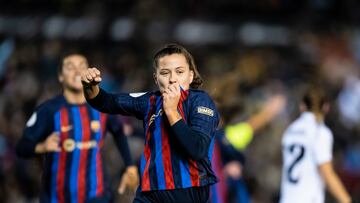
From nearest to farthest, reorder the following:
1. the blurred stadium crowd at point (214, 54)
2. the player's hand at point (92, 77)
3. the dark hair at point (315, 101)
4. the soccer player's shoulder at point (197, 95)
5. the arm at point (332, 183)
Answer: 1. the player's hand at point (92, 77)
2. the soccer player's shoulder at point (197, 95)
3. the arm at point (332, 183)
4. the dark hair at point (315, 101)
5. the blurred stadium crowd at point (214, 54)

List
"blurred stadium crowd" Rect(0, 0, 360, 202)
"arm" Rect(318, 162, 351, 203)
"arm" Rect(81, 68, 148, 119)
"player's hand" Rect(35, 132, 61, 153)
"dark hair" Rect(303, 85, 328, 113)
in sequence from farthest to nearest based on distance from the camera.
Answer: "blurred stadium crowd" Rect(0, 0, 360, 202) < "dark hair" Rect(303, 85, 328, 113) < "arm" Rect(318, 162, 351, 203) < "player's hand" Rect(35, 132, 61, 153) < "arm" Rect(81, 68, 148, 119)

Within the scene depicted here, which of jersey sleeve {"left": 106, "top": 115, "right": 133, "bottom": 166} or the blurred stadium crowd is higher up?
the blurred stadium crowd

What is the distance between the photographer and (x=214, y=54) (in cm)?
2030

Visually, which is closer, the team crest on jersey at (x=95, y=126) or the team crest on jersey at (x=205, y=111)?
the team crest on jersey at (x=205, y=111)

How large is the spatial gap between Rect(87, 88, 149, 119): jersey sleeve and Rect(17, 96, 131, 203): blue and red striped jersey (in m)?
2.20

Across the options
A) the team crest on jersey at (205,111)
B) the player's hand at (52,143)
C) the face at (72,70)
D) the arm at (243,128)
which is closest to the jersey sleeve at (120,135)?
the face at (72,70)

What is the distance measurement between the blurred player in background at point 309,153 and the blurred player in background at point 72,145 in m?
1.42

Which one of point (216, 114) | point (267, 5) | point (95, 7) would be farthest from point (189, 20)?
point (216, 114)

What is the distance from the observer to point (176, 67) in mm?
7746

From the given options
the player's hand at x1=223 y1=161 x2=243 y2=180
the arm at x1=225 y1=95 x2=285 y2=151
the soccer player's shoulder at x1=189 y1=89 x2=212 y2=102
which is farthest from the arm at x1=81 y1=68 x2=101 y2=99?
the arm at x1=225 y1=95 x2=285 y2=151

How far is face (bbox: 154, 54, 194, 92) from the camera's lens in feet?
25.4

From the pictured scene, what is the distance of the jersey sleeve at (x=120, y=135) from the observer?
34.1ft

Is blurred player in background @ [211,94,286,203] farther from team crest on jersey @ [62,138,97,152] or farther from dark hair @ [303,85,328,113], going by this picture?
team crest on jersey @ [62,138,97,152]

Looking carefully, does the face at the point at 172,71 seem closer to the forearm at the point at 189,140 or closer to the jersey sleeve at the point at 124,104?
the jersey sleeve at the point at 124,104
